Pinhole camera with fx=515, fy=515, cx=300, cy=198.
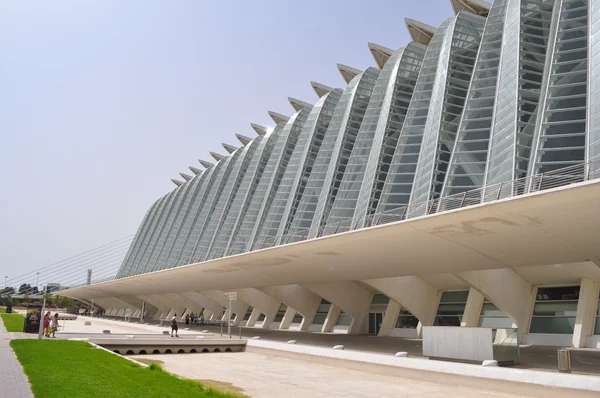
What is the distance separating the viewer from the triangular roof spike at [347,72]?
128 ft

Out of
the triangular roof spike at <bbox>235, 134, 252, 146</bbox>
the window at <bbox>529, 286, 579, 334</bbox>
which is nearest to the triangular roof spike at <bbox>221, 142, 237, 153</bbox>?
the triangular roof spike at <bbox>235, 134, 252, 146</bbox>

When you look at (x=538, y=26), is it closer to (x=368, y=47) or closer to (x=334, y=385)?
(x=368, y=47)

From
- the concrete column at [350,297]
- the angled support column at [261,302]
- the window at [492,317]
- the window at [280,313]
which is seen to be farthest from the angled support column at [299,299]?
the window at [492,317]

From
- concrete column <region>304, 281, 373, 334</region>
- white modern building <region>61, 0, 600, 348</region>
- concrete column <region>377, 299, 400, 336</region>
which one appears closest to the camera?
white modern building <region>61, 0, 600, 348</region>

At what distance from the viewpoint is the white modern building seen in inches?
688

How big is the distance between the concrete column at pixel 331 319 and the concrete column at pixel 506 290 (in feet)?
53.0

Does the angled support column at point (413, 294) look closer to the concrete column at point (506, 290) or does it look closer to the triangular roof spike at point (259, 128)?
the concrete column at point (506, 290)

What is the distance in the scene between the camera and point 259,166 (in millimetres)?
46375

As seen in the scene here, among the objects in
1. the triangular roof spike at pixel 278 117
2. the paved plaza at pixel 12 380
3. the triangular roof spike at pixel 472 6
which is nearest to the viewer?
the paved plaza at pixel 12 380

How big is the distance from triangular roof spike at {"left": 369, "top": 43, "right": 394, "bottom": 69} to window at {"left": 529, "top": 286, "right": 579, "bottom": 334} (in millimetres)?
18699

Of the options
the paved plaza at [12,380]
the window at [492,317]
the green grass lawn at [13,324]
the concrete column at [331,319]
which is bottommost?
the green grass lawn at [13,324]

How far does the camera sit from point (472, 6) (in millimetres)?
30688

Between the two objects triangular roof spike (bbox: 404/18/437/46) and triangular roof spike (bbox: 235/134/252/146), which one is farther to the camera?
triangular roof spike (bbox: 235/134/252/146)

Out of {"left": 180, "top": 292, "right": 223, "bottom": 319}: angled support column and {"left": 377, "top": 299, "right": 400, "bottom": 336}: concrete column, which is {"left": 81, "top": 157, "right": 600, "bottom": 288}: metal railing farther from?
{"left": 180, "top": 292, "right": 223, "bottom": 319}: angled support column
